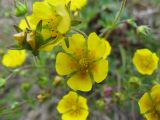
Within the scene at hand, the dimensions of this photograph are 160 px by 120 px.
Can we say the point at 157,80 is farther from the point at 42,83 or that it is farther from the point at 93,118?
the point at 42,83

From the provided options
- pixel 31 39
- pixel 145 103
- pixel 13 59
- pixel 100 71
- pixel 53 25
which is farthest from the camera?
pixel 13 59

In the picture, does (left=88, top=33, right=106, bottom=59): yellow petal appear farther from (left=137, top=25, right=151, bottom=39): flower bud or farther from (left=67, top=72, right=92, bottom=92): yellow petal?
(left=137, top=25, right=151, bottom=39): flower bud

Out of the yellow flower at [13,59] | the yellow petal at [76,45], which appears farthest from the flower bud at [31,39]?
the yellow flower at [13,59]

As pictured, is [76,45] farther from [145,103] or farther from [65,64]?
[145,103]

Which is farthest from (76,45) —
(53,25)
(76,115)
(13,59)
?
(13,59)

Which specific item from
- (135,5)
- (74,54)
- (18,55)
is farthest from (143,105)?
(135,5)

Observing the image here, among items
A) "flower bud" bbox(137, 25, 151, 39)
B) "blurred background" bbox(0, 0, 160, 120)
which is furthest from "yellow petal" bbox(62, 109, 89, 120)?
"flower bud" bbox(137, 25, 151, 39)
